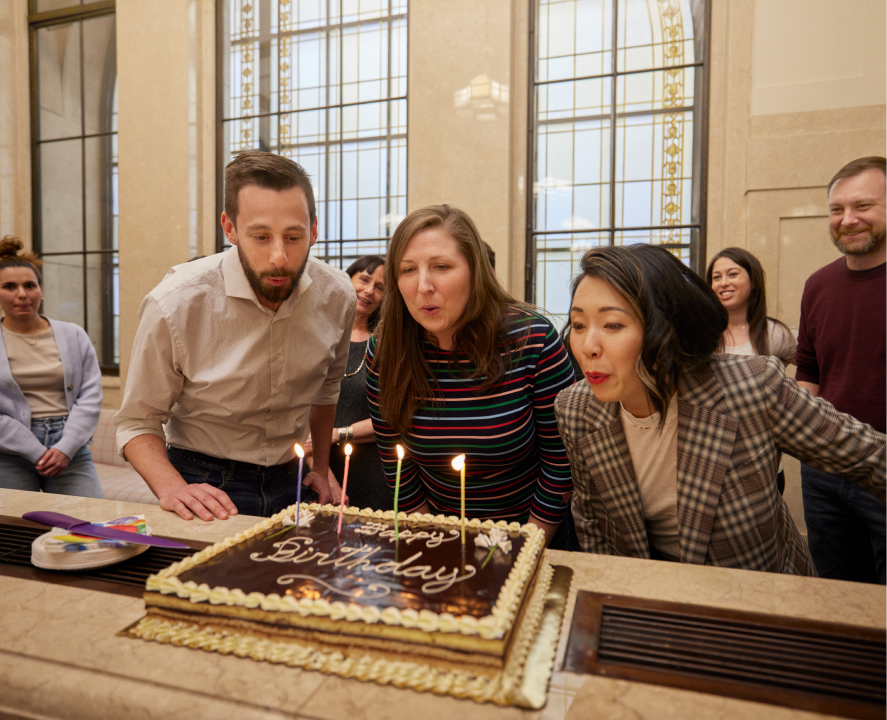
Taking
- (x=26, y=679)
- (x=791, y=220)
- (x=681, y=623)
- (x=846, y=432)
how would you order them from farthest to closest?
(x=791, y=220) → (x=846, y=432) → (x=681, y=623) → (x=26, y=679)

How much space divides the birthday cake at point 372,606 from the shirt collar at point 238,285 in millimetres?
1043

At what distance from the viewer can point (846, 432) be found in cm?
155

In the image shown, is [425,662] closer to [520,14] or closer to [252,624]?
[252,624]

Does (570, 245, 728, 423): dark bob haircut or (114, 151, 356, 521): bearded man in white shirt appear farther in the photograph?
(114, 151, 356, 521): bearded man in white shirt

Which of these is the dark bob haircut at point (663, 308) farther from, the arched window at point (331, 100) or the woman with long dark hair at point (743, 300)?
the arched window at point (331, 100)

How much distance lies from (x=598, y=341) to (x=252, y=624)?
1.08 metres

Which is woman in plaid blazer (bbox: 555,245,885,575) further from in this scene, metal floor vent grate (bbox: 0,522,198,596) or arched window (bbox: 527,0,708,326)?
arched window (bbox: 527,0,708,326)

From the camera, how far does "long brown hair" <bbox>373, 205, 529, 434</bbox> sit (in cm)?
191

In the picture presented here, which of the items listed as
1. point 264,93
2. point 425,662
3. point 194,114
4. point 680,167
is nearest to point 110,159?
point 194,114

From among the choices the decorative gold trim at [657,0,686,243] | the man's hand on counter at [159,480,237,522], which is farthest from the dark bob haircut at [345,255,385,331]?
the decorative gold trim at [657,0,686,243]

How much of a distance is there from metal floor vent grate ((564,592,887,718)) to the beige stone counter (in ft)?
0.10

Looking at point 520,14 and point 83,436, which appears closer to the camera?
point 83,436

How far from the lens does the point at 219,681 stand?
947 mm

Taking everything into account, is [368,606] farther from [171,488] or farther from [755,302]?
[755,302]
